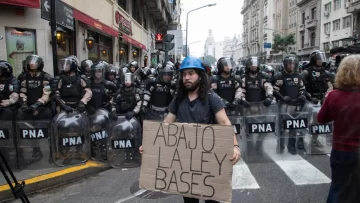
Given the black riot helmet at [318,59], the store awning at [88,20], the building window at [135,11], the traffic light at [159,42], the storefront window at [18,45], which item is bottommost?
the black riot helmet at [318,59]

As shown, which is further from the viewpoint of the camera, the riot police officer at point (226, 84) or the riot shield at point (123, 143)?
the riot police officer at point (226, 84)

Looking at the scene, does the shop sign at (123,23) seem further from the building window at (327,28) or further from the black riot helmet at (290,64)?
the building window at (327,28)

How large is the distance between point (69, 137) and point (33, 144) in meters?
0.67

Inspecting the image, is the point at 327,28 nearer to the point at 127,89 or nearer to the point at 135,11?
the point at 135,11

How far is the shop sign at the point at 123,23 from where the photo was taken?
1758cm

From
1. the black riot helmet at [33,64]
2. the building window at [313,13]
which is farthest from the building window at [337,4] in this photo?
the black riot helmet at [33,64]

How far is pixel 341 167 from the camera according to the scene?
287 cm

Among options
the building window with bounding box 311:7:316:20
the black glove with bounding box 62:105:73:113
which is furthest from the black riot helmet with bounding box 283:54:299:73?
the building window with bounding box 311:7:316:20

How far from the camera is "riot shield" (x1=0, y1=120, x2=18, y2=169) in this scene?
217 inches

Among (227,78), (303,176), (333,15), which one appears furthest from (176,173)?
(333,15)

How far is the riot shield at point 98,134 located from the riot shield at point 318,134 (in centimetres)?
403

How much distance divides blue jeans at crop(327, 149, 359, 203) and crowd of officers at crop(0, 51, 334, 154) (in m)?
3.41

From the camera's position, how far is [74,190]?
4.89 meters

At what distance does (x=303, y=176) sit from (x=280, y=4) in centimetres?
8146
